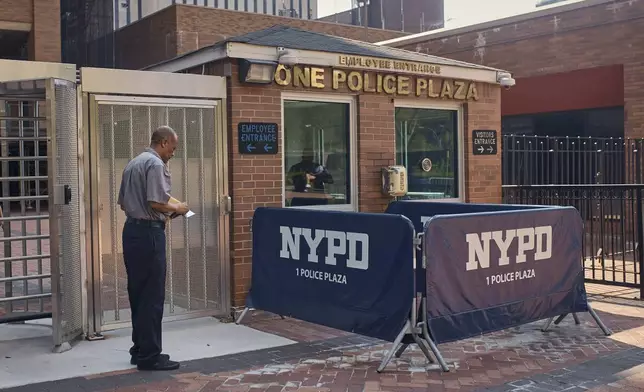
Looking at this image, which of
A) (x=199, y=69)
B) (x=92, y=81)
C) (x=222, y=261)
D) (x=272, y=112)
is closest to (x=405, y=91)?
(x=272, y=112)

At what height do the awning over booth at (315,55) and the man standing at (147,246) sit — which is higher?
the awning over booth at (315,55)

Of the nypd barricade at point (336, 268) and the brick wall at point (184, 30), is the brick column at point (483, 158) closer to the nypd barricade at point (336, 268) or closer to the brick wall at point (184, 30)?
the nypd barricade at point (336, 268)

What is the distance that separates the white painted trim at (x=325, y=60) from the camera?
26.1 ft

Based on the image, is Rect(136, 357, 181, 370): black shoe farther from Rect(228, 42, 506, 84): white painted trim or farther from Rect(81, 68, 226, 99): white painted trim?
Rect(228, 42, 506, 84): white painted trim

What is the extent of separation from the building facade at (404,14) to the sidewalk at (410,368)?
39.8m

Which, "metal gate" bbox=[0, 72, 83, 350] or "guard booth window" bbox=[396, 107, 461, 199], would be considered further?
"guard booth window" bbox=[396, 107, 461, 199]

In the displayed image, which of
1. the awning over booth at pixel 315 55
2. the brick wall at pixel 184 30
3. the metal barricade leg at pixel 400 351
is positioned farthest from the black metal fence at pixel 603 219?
the brick wall at pixel 184 30

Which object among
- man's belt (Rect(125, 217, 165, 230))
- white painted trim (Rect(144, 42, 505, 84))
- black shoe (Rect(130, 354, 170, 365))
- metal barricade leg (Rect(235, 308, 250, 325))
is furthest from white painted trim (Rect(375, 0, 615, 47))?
black shoe (Rect(130, 354, 170, 365))

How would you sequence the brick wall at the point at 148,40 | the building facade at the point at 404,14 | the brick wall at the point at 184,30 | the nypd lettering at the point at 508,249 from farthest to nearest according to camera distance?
the building facade at the point at 404,14 < the brick wall at the point at 148,40 < the brick wall at the point at 184,30 < the nypd lettering at the point at 508,249

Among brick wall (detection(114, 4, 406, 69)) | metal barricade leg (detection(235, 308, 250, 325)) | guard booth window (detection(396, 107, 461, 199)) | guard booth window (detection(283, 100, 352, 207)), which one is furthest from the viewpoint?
brick wall (detection(114, 4, 406, 69))

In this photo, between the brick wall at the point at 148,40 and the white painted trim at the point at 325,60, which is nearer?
the white painted trim at the point at 325,60

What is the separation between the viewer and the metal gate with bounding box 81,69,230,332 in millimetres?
7258

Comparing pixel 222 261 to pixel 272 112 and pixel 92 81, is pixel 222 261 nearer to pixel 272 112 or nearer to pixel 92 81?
pixel 272 112

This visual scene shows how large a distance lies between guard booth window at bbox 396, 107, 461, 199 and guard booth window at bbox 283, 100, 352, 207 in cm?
93
